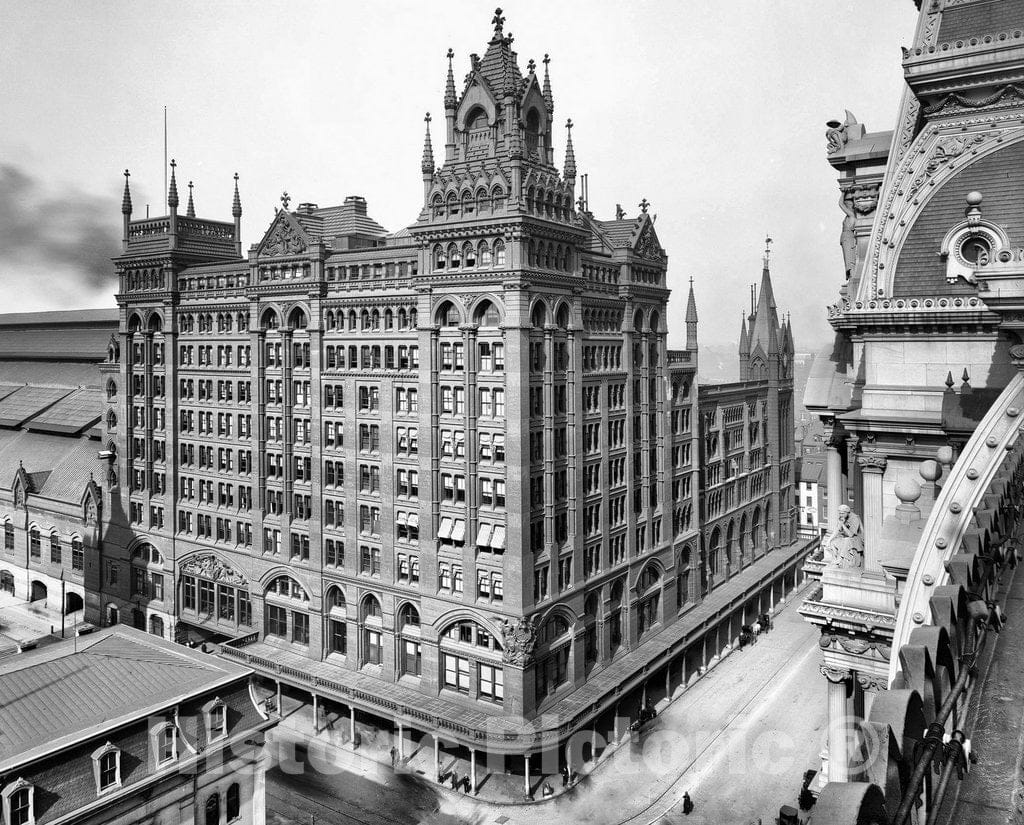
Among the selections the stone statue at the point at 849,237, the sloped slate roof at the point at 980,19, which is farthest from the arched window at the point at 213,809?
the sloped slate roof at the point at 980,19

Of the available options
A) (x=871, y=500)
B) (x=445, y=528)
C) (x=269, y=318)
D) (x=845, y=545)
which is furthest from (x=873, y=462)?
(x=269, y=318)

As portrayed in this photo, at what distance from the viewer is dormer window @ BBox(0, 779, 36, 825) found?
30.0 m

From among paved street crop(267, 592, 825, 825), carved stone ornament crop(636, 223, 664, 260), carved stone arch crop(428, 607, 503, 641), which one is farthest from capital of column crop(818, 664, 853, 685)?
carved stone ornament crop(636, 223, 664, 260)

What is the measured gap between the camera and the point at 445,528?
57.8 metres

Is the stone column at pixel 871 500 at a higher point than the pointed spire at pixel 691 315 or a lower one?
lower

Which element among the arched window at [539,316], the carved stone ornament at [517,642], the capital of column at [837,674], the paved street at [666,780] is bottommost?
the paved street at [666,780]

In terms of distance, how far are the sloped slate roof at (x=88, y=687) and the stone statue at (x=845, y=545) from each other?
2807cm

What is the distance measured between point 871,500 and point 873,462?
1273mm

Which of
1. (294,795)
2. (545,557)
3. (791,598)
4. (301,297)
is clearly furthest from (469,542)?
(791,598)

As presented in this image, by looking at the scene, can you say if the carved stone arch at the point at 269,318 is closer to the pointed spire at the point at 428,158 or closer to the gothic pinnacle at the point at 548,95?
the pointed spire at the point at 428,158

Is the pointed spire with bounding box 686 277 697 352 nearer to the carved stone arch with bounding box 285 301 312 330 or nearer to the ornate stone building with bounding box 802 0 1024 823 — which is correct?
the carved stone arch with bounding box 285 301 312 330

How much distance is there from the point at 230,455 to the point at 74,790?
4219 cm

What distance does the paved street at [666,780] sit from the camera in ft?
165

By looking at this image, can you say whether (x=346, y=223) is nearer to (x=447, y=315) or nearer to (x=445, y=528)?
(x=447, y=315)
